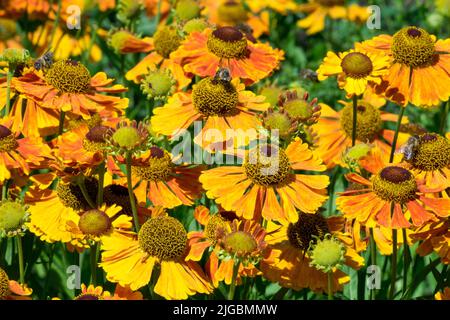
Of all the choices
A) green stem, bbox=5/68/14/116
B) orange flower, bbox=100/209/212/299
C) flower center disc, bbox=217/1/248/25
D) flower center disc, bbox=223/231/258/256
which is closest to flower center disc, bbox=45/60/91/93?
green stem, bbox=5/68/14/116

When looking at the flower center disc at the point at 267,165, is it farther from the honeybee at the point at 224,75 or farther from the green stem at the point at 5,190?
the green stem at the point at 5,190

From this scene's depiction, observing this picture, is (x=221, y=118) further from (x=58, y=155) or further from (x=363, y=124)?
(x=363, y=124)

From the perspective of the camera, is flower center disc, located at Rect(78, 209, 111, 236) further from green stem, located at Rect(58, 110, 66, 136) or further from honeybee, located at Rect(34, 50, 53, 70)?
honeybee, located at Rect(34, 50, 53, 70)

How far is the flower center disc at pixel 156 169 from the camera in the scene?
2660 millimetres

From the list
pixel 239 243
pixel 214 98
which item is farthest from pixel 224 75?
pixel 239 243

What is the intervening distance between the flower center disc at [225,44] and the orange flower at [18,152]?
0.68 meters

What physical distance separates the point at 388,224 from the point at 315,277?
0.95ft

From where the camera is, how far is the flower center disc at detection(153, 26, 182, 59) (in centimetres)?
326

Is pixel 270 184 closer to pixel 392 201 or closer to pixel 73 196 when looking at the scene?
pixel 392 201

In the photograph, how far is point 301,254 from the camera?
2514 mm

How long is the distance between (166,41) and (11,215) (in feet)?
3.90

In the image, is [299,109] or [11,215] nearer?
[11,215]

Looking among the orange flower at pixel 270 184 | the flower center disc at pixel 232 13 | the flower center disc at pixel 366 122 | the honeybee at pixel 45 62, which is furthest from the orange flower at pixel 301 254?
the flower center disc at pixel 232 13
